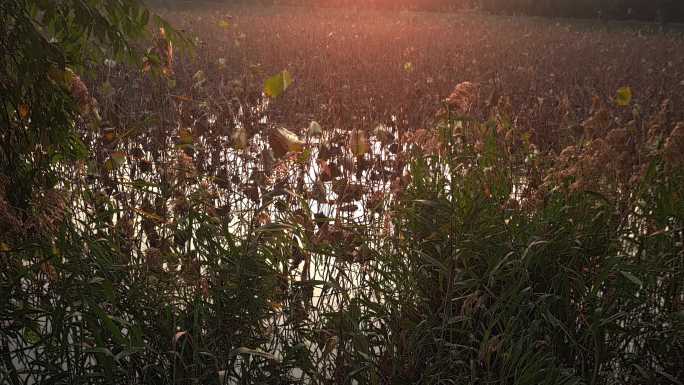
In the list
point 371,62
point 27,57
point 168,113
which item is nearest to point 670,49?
point 371,62

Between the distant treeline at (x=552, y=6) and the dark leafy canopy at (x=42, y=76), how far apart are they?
21892mm

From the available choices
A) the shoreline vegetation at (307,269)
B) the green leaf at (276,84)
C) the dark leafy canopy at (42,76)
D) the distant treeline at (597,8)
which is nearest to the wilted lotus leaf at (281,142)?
the shoreline vegetation at (307,269)

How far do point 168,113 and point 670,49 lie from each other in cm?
1085

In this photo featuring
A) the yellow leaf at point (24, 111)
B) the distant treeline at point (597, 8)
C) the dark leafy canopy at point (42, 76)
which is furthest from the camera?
the distant treeline at point (597, 8)

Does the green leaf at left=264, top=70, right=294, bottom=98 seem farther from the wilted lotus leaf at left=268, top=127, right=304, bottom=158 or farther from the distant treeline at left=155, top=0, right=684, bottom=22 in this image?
the distant treeline at left=155, top=0, right=684, bottom=22

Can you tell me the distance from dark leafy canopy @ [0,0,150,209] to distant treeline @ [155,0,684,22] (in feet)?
71.8

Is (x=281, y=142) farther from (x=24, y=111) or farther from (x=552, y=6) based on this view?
(x=552, y=6)

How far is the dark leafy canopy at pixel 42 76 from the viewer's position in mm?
2363

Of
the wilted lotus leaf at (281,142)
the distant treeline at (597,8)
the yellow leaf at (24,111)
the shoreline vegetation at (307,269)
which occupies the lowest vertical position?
the distant treeline at (597,8)

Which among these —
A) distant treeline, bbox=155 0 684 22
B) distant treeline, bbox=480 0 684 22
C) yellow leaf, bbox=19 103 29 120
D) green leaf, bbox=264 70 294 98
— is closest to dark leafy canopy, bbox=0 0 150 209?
yellow leaf, bbox=19 103 29 120

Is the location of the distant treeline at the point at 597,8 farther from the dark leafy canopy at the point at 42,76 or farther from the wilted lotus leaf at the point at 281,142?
the dark leafy canopy at the point at 42,76

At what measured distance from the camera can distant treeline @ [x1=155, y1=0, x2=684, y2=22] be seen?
77.3 feet

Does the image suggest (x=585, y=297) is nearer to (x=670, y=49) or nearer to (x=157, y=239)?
(x=157, y=239)

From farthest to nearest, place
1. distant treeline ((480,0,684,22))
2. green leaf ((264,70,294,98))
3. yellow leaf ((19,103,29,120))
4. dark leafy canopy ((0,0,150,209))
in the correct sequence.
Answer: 1. distant treeline ((480,0,684,22))
2. green leaf ((264,70,294,98))
3. yellow leaf ((19,103,29,120))
4. dark leafy canopy ((0,0,150,209))
